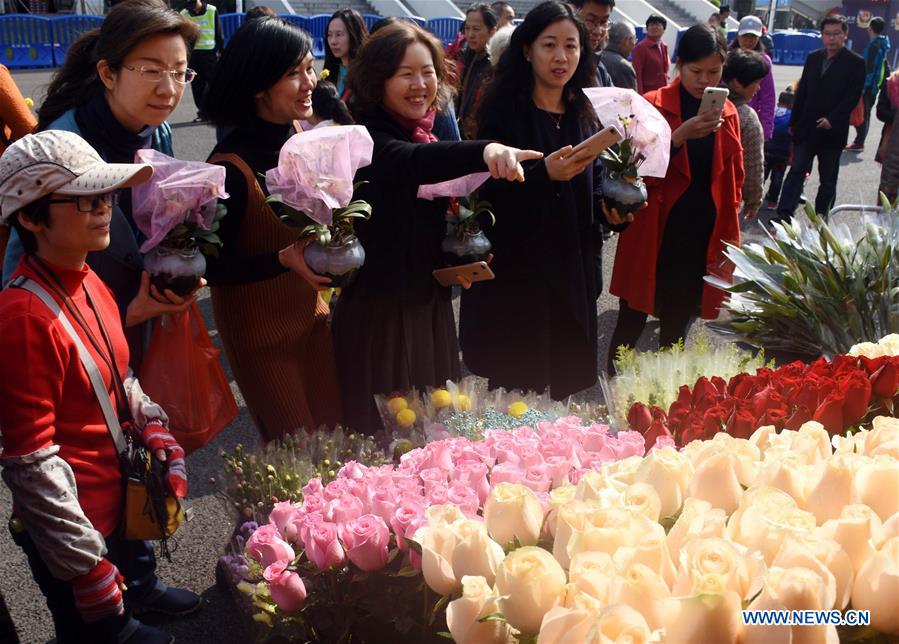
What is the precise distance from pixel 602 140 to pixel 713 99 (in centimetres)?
153

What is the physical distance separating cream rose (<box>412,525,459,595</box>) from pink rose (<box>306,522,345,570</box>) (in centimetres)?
18

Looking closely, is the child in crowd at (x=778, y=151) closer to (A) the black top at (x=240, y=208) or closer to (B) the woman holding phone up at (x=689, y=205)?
(B) the woman holding phone up at (x=689, y=205)

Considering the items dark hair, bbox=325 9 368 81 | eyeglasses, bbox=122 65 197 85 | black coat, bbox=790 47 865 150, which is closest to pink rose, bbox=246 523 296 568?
eyeglasses, bbox=122 65 197 85

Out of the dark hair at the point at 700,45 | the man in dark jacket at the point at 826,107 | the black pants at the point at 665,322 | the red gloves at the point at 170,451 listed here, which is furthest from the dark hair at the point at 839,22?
the red gloves at the point at 170,451

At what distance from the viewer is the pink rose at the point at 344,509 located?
1327 mm

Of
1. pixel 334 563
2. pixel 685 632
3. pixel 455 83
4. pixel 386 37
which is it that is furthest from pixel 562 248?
pixel 685 632

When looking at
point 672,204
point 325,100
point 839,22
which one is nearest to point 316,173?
point 672,204

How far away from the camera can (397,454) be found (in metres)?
1.93

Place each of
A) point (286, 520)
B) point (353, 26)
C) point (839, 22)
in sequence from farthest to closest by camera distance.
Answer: point (839, 22) → point (353, 26) → point (286, 520)

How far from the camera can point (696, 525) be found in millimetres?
1024

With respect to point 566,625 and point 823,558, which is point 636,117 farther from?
point 566,625

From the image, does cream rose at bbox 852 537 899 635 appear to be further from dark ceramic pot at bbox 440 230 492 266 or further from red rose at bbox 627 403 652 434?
dark ceramic pot at bbox 440 230 492 266

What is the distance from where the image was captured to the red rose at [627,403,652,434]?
1.64 metres

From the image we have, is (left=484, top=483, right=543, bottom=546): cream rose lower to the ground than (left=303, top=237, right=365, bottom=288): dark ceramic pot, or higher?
lower
